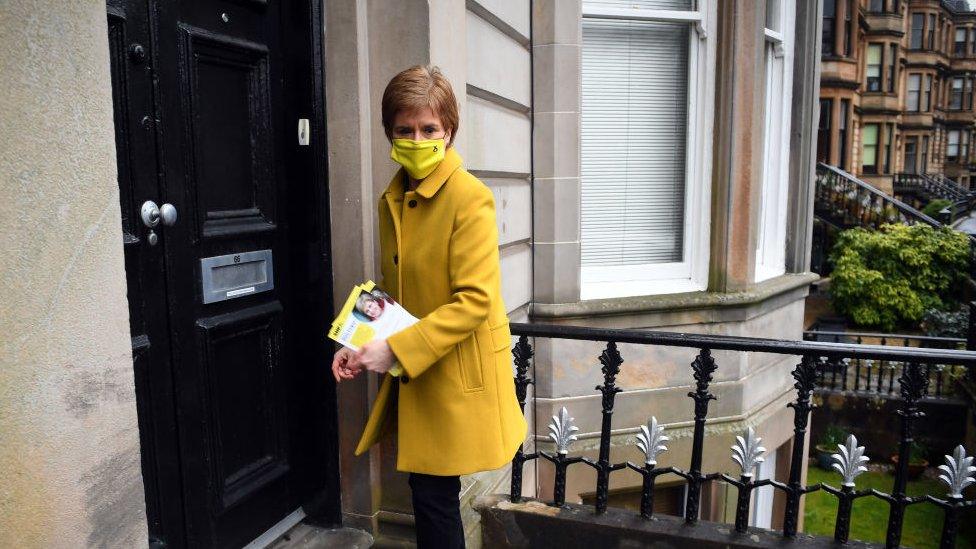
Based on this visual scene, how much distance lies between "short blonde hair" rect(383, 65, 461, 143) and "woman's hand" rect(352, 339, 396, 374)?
69 centimetres

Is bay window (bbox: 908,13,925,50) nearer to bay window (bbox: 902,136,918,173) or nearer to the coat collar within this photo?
bay window (bbox: 902,136,918,173)

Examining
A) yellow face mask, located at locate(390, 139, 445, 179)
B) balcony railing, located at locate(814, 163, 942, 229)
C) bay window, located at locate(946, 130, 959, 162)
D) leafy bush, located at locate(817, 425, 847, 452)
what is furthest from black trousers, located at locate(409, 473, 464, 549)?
bay window, located at locate(946, 130, 959, 162)

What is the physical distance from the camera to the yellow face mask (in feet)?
6.87

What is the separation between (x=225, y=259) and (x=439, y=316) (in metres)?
1.02

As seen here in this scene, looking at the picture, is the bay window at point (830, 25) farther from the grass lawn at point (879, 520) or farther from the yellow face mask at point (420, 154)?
the yellow face mask at point (420, 154)

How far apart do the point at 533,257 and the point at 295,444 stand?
226cm

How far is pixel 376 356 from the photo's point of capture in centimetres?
202

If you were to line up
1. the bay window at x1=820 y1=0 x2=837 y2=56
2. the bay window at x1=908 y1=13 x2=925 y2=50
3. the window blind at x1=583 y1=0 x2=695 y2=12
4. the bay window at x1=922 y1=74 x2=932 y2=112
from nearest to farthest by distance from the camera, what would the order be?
the window blind at x1=583 y1=0 x2=695 y2=12 < the bay window at x1=820 y1=0 x2=837 y2=56 < the bay window at x1=908 y1=13 x2=925 y2=50 < the bay window at x1=922 y1=74 x2=932 y2=112

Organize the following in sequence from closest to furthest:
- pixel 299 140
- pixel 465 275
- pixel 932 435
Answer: pixel 465 275 < pixel 299 140 < pixel 932 435

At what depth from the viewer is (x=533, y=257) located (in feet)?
15.5

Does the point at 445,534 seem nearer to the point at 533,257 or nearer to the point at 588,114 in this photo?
the point at 533,257

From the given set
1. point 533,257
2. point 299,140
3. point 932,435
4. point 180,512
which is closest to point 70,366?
point 180,512

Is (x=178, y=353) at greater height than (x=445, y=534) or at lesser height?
greater


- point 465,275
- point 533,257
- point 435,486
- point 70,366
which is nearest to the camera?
point 70,366
